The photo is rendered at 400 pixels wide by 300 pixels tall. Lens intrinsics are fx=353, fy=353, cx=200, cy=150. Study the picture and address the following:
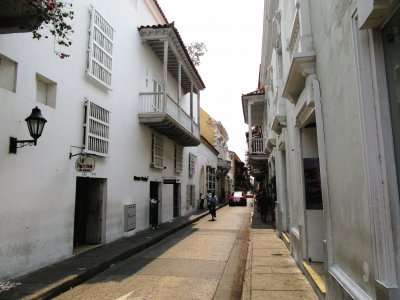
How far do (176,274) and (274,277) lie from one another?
2137 mm

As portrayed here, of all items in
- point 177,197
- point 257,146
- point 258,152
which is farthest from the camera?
point 257,146

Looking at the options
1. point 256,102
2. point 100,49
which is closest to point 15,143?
point 100,49

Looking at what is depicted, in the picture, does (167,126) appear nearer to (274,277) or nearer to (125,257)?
(125,257)

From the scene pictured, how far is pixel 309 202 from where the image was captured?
22.4 feet

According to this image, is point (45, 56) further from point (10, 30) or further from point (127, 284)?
point (127, 284)

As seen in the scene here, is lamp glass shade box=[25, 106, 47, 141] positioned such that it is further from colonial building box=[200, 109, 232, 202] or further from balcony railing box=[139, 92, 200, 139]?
colonial building box=[200, 109, 232, 202]

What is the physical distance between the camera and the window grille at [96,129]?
9758 mm

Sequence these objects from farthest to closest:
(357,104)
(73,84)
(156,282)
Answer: (73,84) → (156,282) → (357,104)

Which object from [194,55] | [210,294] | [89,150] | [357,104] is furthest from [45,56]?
[194,55]

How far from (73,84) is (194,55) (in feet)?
43.7

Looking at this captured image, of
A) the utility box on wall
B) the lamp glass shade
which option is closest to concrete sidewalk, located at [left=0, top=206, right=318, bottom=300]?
the utility box on wall

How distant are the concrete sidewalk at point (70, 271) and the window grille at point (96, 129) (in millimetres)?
2783

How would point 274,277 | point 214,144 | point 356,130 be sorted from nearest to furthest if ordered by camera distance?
point 356,130 < point 274,277 < point 214,144

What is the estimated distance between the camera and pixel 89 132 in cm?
983
